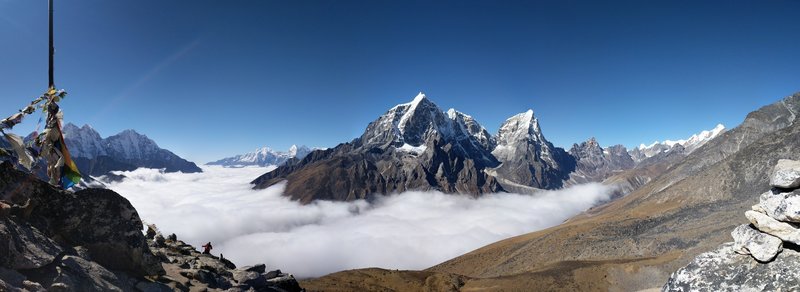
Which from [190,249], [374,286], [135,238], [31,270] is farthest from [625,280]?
[31,270]

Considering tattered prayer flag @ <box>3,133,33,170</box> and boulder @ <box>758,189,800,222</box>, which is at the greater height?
tattered prayer flag @ <box>3,133,33,170</box>

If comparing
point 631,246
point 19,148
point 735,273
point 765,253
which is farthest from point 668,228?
point 19,148

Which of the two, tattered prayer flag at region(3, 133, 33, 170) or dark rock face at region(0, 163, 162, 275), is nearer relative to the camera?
tattered prayer flag at region(3, 133, 33, 170)

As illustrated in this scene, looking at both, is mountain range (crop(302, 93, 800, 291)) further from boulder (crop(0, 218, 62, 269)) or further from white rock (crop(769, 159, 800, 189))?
boulder (crop(0, 218, 62, 269))

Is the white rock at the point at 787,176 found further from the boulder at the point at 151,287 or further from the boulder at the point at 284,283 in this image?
the boulder at the point at 284,283

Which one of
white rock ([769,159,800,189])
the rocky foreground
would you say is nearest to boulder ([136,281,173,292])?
the rocky foreground

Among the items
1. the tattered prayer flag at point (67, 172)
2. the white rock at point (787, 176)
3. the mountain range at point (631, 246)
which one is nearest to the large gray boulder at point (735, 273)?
the white rock at point (787, 176)

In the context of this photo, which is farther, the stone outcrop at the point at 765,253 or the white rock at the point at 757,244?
the white rock at the point at 757,244

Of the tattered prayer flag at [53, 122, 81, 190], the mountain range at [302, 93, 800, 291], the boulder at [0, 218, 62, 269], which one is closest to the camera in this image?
the boulder at [0, 218, 62, 269]
